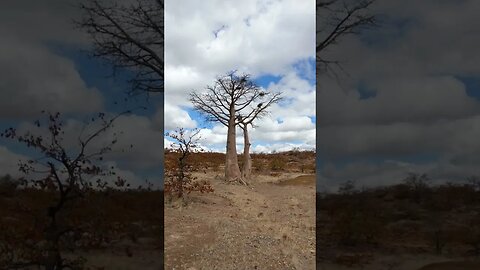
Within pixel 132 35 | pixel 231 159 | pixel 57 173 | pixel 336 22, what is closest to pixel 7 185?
pixel 57 173

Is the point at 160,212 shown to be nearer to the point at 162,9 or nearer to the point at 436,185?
the point at 162,9

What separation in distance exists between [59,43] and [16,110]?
18.1 inches

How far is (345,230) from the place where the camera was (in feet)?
10.8

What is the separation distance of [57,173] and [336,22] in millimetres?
1959

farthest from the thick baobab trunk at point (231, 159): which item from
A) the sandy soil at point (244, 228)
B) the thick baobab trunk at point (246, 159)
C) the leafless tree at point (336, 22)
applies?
the leafless tree at point (336, 22)

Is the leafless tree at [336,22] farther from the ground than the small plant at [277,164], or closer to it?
farther from the ground

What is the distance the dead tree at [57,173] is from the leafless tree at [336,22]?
145 centimetres

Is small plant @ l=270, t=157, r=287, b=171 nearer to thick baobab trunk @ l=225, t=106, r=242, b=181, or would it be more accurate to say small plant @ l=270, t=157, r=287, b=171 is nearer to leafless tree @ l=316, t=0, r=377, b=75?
thick baobab trunk @ l=225, t=106, r=242, b=181

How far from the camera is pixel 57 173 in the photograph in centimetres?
303

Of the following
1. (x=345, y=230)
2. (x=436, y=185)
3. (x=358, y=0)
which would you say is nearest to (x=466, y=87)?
(x=436, y=185)

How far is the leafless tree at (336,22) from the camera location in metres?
3.23

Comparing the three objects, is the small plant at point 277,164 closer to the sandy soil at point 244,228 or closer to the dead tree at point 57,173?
the sandy soil at point 244,228

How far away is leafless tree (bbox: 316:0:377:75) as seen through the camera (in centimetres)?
323

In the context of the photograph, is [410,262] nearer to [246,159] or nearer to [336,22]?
[336,22]
